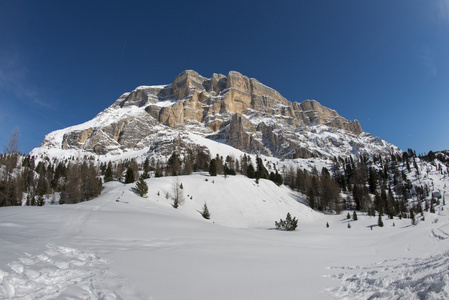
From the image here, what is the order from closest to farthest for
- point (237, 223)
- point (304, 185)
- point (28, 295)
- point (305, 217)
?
point (28, 295) → point (237, 223) → point (305, 217) → point (304, 185)

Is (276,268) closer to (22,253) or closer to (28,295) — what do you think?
(28,295)

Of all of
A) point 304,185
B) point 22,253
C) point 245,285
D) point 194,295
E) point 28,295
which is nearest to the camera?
point 28,295

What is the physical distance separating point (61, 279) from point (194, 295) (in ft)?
8.85

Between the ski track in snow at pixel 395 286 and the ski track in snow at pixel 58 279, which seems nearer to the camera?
the ski track in snow at pixel 58 279

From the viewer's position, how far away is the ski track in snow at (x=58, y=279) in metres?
3.67

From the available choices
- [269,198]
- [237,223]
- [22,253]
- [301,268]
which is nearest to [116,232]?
[22,253]

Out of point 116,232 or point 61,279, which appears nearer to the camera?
point 61,279

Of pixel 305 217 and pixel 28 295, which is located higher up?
pixel 28 295

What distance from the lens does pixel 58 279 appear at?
14.4 ft

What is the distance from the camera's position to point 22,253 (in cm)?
546

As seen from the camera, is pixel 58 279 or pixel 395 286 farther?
pixel 395 286

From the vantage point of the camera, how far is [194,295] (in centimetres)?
423

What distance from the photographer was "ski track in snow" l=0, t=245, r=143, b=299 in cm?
367

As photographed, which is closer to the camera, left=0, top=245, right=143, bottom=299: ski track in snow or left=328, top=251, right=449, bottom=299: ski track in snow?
left=0, top=245, right=143, bottom=299: ski track in snow
